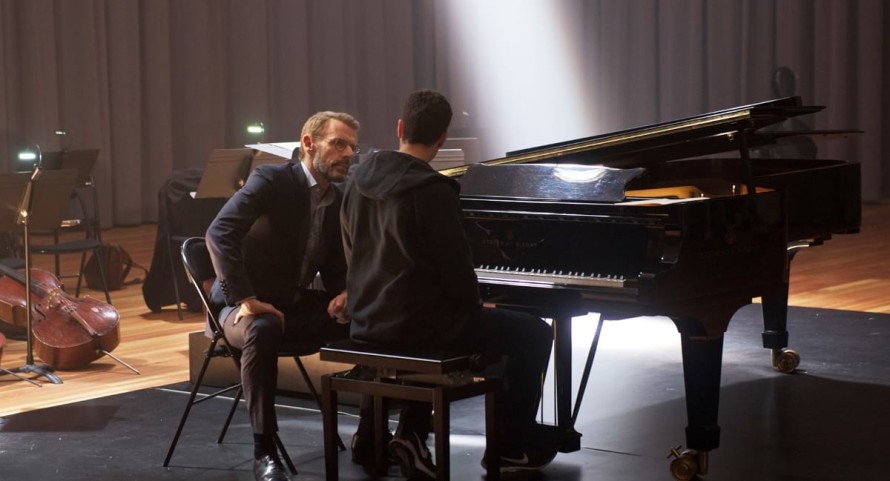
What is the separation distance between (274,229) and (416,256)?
75 cm

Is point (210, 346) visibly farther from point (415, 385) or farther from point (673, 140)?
point (673, 140)

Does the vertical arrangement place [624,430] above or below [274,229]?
below

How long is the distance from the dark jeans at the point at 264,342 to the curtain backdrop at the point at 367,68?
5965 mm

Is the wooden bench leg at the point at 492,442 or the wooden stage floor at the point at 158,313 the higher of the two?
the wooden bench leg at the point at 492,442

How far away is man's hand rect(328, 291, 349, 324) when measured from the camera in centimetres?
370

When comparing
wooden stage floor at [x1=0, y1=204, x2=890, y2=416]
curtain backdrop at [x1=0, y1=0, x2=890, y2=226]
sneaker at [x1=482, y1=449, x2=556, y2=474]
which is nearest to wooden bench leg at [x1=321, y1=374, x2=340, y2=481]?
sneaker at [x1=482, y1=449, x2=556, y2=474]

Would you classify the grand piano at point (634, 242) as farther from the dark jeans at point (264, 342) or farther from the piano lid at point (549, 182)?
the dark jeans at point (264, 342)

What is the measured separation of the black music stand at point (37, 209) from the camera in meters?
5.02

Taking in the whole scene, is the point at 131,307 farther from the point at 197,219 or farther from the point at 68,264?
the point at 68,264

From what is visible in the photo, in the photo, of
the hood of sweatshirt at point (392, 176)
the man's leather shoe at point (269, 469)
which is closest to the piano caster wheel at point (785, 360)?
the hood of sweatshirt at point (392, 176)

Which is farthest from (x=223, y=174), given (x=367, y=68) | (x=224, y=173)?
(x=367, y=68)

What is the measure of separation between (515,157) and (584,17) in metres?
8.98

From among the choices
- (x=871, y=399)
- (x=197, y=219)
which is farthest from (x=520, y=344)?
(x=197, y=219)

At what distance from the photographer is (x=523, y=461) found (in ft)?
11.6
